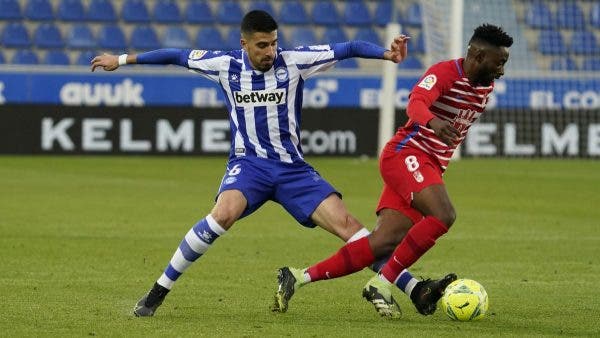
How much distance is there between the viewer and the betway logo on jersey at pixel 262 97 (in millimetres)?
7812

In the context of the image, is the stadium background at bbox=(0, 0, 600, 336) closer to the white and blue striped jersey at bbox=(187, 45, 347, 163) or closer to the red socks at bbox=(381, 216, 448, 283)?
the red socks at bbox=(381, 216, 448, 283)

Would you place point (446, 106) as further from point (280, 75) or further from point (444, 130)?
point (280, 75)

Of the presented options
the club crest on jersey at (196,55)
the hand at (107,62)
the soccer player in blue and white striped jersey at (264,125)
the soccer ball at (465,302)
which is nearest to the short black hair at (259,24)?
the soccer player in blue and white striped jersey at (264,125)

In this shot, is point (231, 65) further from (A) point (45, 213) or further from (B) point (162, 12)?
(B) point (162, 12)

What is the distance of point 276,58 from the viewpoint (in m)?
7.87

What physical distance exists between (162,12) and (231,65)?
70.1ft

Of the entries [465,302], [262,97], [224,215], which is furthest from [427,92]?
Answer: [224,215]

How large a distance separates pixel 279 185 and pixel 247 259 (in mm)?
3082

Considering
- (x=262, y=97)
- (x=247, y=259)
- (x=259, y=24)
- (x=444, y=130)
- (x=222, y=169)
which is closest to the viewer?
(x=444, y=130)

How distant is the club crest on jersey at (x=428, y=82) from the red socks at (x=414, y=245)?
2.40 feet

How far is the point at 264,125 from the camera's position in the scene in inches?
308

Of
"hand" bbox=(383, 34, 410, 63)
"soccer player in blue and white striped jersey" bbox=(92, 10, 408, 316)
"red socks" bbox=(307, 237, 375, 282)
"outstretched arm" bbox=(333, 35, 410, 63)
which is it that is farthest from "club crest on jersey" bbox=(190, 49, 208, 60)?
"red socks" bbox=(307, 237, 375, 282)

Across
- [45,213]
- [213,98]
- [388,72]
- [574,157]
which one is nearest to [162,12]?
[213,98]

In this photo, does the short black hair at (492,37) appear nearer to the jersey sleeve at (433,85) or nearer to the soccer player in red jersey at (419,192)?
the soccer player in red jersey at (419,192)
